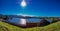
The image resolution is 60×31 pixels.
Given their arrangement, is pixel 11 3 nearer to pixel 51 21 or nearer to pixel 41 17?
pixel 41 17

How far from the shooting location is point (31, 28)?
2.29 metres

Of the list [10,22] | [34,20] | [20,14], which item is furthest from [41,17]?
[10,22]

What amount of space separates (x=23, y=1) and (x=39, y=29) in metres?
0.46

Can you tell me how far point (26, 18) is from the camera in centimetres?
231

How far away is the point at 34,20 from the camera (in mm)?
2301

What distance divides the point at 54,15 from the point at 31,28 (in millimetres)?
379

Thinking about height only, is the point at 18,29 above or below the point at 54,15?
below

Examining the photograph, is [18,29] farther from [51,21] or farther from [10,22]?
[51,21]

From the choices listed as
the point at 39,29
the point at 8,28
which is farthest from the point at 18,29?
the point at 39,29

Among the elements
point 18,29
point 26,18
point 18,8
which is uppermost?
point 18,8

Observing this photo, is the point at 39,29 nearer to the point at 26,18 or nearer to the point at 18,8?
the point at 26,18

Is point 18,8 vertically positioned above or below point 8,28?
above

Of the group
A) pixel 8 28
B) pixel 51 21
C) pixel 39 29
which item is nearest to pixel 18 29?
pixel 8 28

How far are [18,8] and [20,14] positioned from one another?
91mm
